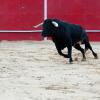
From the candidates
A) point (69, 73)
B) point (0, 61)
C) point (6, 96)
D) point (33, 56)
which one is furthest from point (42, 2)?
point (6, 96)

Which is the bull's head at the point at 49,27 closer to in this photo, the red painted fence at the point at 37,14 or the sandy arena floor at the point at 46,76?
the sandy arena floor at the point at 46,76

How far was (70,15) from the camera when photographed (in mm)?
16109

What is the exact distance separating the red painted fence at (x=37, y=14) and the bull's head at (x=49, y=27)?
5.57 meters

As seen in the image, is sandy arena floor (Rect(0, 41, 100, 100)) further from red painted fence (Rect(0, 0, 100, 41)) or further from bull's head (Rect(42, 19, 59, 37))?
red painted fence (Rect(0, 0, 100, 41))

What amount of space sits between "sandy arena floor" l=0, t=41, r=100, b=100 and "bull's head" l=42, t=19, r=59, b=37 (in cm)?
61

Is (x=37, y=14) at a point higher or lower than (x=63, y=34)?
lower

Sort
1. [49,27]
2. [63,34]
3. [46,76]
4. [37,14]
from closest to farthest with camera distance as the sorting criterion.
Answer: [46,76] → [49,27] → [63,34] → [37,14]

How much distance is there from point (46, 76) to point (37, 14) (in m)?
7.20

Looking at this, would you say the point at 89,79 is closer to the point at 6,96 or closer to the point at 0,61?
the point at 6,96

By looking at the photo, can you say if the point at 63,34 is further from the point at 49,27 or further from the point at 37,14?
the point at 37,14

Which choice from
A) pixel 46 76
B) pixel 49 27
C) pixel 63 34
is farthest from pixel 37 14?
pixel 46 76

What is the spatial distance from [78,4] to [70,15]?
0.40 m

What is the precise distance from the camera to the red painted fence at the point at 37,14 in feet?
52.1

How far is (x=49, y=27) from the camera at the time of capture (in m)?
10.4
